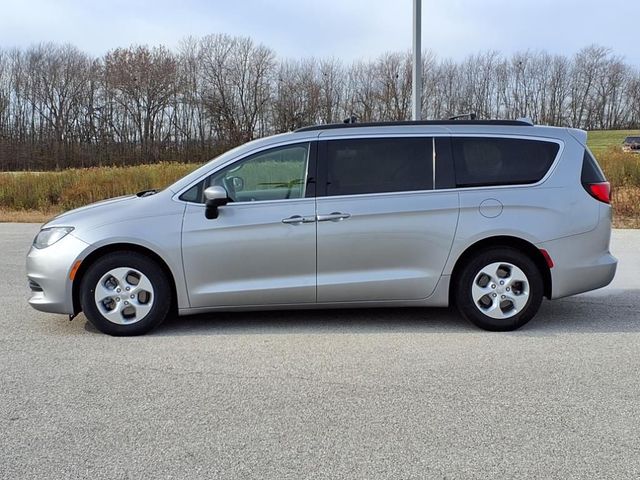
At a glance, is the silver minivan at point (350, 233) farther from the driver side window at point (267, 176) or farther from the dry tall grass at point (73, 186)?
the dry tall grass at point (73, 186)


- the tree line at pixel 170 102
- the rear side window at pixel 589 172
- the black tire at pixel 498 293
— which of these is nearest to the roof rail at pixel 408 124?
the rear side window at pixel 589 172

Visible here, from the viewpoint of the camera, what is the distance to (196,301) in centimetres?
528

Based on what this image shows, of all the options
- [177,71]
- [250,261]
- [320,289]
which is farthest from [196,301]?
[177,71]

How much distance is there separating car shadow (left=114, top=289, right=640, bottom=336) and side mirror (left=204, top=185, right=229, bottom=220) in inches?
41.3

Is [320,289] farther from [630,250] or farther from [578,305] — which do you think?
[630,250]

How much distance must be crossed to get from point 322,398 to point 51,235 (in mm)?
2880

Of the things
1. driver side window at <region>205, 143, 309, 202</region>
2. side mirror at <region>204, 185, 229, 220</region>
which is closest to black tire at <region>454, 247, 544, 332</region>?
driver side window at <region>205, 143, 309, 202</region>

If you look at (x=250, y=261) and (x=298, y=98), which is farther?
(x=298, y=98)

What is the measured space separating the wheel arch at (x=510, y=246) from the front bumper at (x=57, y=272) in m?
3.17

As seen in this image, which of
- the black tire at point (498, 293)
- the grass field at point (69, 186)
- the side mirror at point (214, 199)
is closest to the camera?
the side mirror at point (214, 199)

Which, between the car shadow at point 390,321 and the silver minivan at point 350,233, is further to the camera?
the car shadow at point 390,321

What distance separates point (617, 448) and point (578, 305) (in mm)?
3388

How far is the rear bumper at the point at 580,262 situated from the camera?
17.6 feet

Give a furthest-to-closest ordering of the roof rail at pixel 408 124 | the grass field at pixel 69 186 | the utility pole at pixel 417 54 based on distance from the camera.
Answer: the grass field at pixel 69 186
the utility pole at pixel 417 54
the roof rail at pixel 408 124
